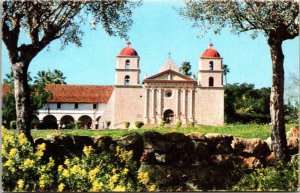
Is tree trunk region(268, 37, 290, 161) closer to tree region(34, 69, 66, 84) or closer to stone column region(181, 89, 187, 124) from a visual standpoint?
stone column region(181, 89, 187, 124)

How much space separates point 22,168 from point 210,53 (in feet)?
12.0

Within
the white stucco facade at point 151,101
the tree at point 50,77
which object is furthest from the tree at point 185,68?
the tree at point 50,77

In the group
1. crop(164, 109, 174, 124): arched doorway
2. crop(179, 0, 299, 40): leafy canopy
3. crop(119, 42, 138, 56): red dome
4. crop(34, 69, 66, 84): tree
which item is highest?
crop(179, 0, 299, 40): leafy canopy

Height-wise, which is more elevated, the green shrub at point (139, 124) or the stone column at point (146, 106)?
the stone column at point (146, 106)

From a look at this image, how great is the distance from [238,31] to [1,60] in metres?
3.83

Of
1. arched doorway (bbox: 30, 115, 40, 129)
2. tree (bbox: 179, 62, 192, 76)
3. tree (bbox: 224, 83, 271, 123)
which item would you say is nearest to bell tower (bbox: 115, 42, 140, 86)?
tree (bbox: 179, 62, 192, 76)

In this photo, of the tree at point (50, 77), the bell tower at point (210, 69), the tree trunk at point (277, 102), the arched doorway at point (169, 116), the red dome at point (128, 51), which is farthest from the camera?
the arched doorway at point (169, 116)

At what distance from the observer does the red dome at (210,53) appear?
8523 millimetres

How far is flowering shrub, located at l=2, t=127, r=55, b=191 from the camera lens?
22.6ft

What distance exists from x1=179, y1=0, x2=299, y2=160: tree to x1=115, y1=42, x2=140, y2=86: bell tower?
1.04 metres

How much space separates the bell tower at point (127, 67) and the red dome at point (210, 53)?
1110mm

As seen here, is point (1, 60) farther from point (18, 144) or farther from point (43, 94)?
point (43, 94)

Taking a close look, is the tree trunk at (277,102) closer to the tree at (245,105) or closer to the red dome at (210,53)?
the tree at (245,105)

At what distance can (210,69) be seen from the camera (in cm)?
950
